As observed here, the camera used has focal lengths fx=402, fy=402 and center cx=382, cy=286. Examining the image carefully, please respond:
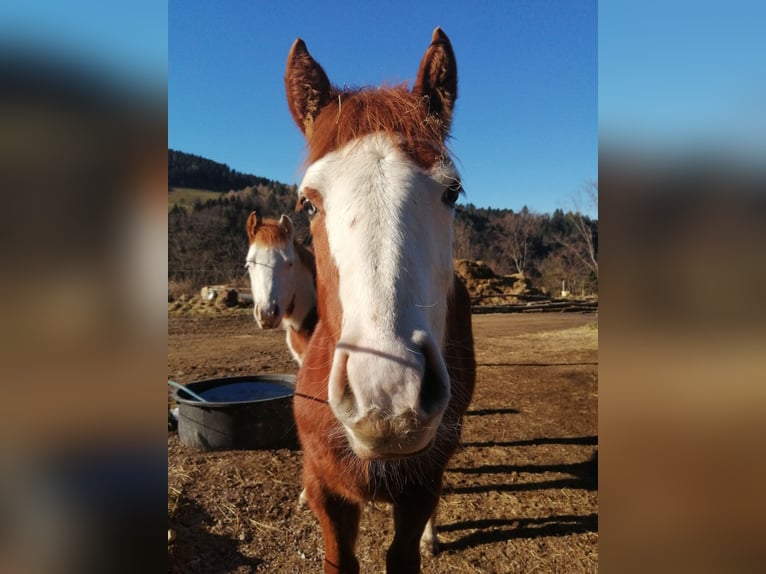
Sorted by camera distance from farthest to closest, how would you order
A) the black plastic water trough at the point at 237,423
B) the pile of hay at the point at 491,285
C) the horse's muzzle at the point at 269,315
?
the pile of hay at the point at 491,285 < the horse's muzzle at the point at 269,315 < the black plastic water trough at the point at 237,423

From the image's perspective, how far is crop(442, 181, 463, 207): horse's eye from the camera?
1948 millimetres

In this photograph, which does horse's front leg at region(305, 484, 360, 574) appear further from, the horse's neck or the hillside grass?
the hillside grass

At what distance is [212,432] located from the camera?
5.13 metres

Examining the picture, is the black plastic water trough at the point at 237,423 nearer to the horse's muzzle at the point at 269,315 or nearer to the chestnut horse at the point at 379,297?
the horse's muzzle at the point at 269,315

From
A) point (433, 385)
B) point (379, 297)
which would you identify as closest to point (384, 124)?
point (379, 297)

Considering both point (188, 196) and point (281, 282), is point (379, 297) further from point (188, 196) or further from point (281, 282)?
point (188, 196)

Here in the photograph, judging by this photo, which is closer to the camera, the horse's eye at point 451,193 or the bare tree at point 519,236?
the horse's eye at point 451,193

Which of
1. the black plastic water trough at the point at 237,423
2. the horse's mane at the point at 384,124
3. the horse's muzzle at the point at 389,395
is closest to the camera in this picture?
the horse's muzzle at the point at 389,395

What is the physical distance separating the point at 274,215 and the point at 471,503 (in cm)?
1563

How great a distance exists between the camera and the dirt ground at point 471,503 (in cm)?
359

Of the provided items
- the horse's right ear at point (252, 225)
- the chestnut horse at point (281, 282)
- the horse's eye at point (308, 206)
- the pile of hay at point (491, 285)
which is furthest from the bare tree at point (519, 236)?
the horse's eye at point (308, 206)
